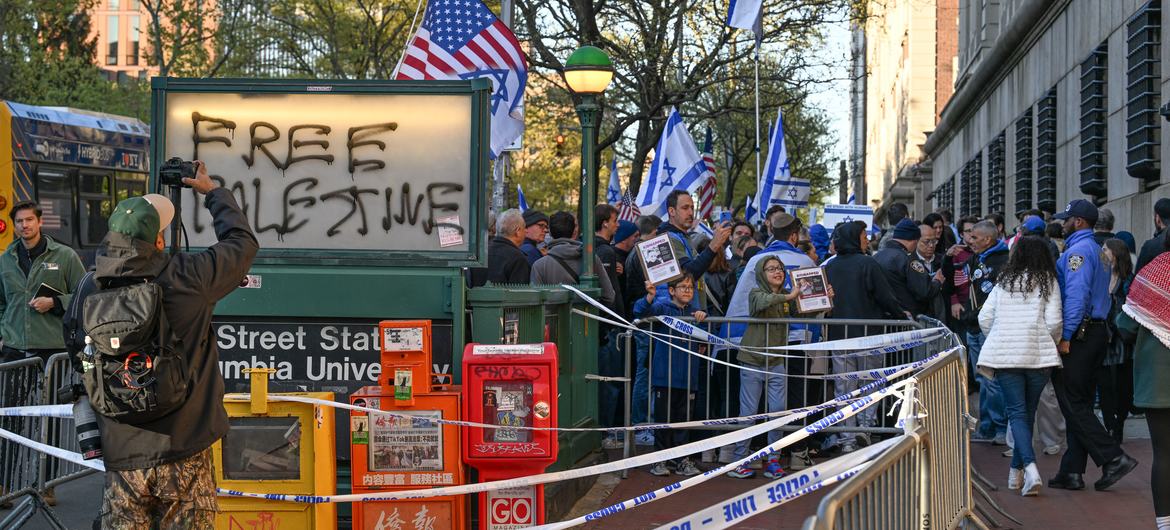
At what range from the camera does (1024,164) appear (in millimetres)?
25031

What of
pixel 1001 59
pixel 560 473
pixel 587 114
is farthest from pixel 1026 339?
pixel 1001 59

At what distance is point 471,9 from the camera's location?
14438 millimetres

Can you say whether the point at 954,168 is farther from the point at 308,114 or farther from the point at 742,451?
the point at 308,114

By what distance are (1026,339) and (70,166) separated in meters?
17.2

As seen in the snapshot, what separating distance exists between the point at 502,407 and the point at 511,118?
795 centimetres

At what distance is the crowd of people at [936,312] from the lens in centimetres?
966

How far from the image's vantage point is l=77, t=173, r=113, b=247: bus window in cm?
2273

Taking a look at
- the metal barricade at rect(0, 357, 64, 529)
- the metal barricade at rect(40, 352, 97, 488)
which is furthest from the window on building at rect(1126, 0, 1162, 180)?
the metal barricade at rect(0, 357, 64, 529)

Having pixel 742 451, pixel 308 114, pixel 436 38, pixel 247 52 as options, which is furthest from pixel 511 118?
pixel 247 52

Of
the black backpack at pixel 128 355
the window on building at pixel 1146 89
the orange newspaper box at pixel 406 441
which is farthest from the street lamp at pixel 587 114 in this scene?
the window on building at pixel 1146 89

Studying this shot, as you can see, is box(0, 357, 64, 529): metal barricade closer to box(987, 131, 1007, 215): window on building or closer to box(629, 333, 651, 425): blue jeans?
box(629, 333, 651, 425): blue jeans

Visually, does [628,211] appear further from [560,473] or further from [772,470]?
[560,473]

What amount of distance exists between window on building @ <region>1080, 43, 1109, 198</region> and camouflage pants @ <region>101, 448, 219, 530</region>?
1450 centimetres

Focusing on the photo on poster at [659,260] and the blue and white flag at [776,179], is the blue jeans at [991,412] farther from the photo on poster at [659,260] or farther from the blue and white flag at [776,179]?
the blue and white flag at [776,179]
